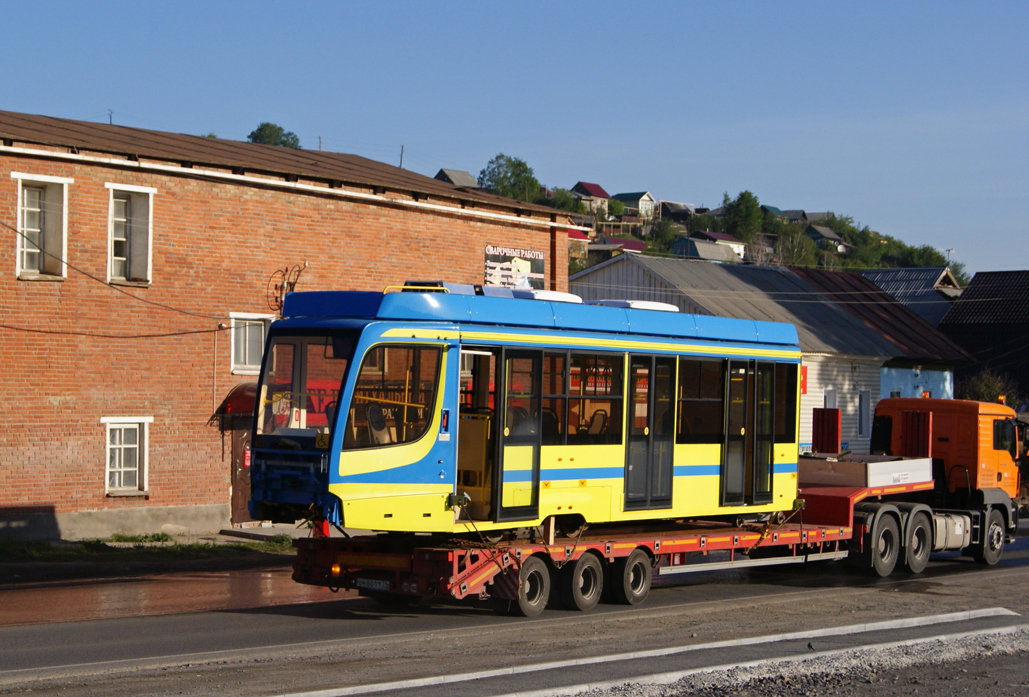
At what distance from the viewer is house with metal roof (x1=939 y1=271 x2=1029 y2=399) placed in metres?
56.0

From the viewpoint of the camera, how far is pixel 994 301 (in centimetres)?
5856

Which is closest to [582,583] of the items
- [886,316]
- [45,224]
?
[45,224]

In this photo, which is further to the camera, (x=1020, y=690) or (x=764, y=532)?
(x=764, y=532)

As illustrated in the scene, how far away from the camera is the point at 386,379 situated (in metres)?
11.4

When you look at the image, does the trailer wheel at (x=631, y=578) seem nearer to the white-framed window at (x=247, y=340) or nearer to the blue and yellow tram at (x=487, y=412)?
the blue and yellow tram at (x=487, y=412)

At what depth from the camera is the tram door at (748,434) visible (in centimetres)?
1517

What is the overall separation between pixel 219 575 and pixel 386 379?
785cm

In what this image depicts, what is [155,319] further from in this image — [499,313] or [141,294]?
[499,313]

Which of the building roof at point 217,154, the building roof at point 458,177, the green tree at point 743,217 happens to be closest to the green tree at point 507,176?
the building roof at point 458,177

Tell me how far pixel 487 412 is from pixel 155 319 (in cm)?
1137

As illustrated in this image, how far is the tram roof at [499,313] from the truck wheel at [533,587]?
2.65 metres

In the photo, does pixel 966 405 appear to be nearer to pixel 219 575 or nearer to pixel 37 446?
pixel 219 575

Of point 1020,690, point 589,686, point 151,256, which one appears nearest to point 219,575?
point 151,256

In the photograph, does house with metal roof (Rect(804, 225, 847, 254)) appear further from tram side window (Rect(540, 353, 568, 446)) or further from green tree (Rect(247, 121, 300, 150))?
tram side window (Rect(540, 353, 568, 446))
